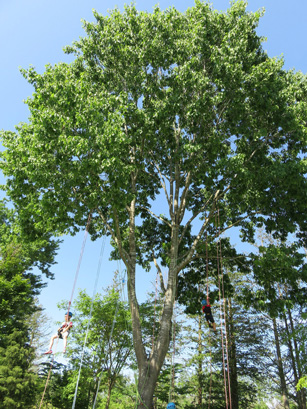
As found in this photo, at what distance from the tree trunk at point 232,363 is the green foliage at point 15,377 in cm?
1066

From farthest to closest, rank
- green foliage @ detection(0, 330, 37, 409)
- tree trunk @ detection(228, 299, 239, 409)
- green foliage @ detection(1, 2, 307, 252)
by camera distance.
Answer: tree trunk @ detection(228, 299, 239, 409) < green foliage @ detection(0, 330, 37, 409) < green foliage @ detection(1, 2, 307, 252)

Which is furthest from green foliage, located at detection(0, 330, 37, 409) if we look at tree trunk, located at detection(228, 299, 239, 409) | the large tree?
tree trunk, located at detection(228, 299, 239, 409)

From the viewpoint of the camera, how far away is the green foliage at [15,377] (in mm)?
14179

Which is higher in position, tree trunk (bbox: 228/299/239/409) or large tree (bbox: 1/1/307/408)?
large tree (bbox: 1/1/307/408)

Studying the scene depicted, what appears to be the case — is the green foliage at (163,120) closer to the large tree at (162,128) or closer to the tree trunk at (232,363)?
the large tree at (162,128)

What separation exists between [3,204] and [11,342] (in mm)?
11915

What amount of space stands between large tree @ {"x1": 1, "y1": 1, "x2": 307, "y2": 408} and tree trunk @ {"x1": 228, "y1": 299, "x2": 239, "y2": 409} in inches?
375

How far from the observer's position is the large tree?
26.3 ft

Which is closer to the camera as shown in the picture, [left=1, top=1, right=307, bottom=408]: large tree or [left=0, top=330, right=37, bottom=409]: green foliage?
[left=1, top=1, right=307, bottom=408]: large tree

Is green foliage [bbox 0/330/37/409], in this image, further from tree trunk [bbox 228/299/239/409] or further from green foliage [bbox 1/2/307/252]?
tree trunk [bbox 228/299/239/409]

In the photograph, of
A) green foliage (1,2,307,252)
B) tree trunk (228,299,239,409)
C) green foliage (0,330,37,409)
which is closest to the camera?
green foliage (1,2,307,252)

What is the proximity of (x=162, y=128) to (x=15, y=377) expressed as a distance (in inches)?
558

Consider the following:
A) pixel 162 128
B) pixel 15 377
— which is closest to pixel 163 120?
pixel 162 128

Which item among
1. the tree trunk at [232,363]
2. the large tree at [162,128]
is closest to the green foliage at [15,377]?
the large tree at [162,128]
